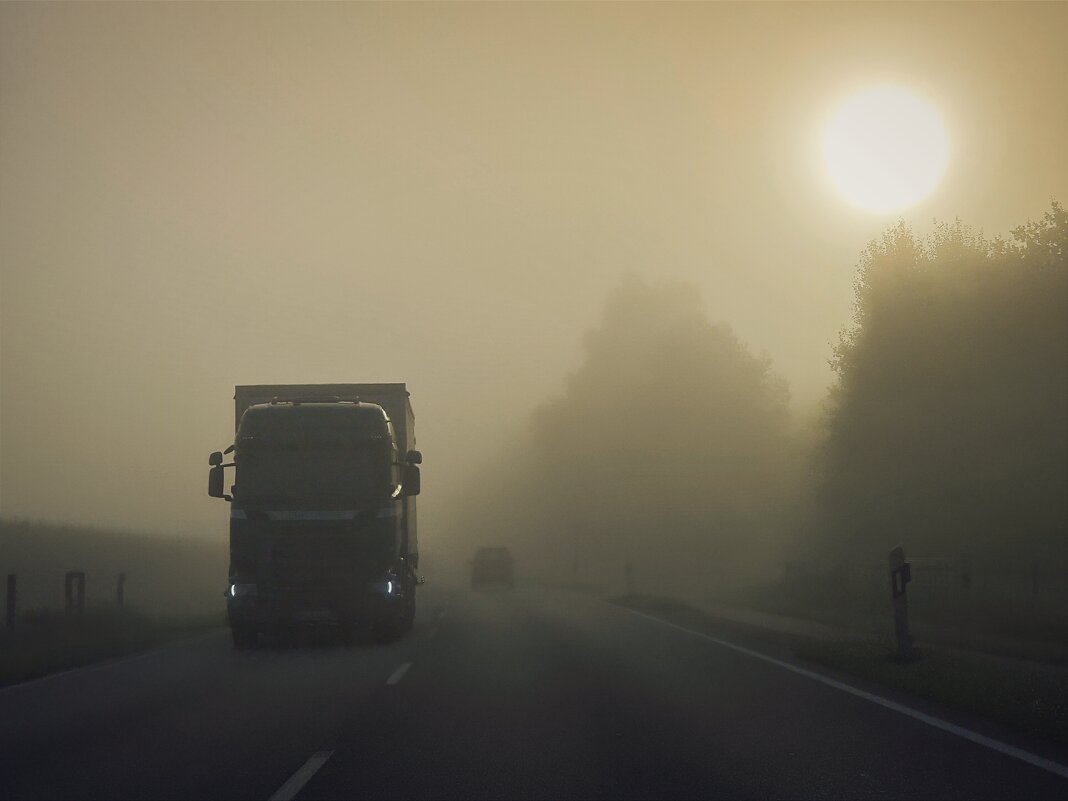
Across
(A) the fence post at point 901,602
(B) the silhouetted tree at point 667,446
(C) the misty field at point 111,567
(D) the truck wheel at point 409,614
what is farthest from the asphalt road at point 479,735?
(B) the silhouetted tree at point 667,446

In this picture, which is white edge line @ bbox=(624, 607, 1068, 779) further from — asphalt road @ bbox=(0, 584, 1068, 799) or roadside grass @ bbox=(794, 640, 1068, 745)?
roadside grass @ bbox=(794, 640, 1068, 745)

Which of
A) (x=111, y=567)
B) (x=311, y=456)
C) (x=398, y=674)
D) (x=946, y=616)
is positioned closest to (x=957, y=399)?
(x=946, y=616)

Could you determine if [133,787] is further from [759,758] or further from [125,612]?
[125,612]

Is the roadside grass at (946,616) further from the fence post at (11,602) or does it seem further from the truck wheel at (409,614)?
the fence post at (11,602)

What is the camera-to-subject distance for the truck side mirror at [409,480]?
1977cm

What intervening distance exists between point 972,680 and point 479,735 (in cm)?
554

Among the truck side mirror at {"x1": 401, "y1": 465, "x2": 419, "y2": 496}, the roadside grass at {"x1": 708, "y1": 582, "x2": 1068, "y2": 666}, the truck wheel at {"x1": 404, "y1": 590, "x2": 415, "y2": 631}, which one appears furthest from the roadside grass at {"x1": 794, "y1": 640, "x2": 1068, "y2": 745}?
the truck wheel at {"x1": 404, "y1": 590, "x2": 415, "y2": 631}

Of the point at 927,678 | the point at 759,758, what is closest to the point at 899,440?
the point at 927,678

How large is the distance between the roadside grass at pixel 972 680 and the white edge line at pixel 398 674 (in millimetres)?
5428

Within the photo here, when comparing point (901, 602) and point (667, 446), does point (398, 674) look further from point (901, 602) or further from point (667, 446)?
point (667, 446)

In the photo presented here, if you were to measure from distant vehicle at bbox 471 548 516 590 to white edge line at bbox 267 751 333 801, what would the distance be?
139 ft

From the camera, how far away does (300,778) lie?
7.60m

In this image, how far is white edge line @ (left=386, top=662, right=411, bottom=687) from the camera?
13.2m

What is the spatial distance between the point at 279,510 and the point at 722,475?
41082 mm
